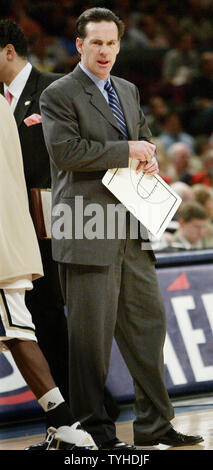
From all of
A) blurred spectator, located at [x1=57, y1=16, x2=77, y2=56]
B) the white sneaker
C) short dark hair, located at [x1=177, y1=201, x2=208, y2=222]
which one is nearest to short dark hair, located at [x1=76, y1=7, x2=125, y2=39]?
the white sneaker

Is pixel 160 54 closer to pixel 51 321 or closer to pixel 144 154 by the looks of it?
pixel 51 321

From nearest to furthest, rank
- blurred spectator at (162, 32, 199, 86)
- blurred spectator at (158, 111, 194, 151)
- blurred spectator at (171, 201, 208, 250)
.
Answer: blurred spectator at (171, 201, 208, 250) → blurred spectator at (158, 111, 194, 151) → blurred spectator at (162, 32, 199, 86)

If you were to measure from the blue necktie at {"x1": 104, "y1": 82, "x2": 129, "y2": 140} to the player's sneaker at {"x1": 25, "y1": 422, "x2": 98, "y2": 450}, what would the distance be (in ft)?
4.03

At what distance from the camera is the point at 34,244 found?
357 centimetres

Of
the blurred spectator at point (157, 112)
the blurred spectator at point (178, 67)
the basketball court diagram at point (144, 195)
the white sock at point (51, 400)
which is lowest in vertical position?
the white sock at point (51, 400)

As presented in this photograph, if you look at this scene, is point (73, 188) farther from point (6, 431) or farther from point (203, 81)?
point (203, 81)

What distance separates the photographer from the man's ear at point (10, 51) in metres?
3.96

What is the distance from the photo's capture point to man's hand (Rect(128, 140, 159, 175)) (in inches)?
140

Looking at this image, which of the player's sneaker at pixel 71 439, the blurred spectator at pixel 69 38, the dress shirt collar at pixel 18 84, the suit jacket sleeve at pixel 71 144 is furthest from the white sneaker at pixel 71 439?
the blurred spectator at pixel 69 38

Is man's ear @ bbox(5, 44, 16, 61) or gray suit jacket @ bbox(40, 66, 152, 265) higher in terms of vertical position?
man's ear @ bbox(5, 44, 16, 61)

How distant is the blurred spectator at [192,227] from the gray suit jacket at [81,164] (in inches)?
98.0

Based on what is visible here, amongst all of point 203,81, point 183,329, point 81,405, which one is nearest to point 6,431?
point 81,405

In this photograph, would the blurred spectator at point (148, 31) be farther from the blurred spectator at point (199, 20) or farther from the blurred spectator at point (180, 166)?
the blurred spectator at point (180, 166)

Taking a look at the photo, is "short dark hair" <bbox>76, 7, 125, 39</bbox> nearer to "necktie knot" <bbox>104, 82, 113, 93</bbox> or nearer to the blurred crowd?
"necktie knot" <bbox>104, 82, 113, 93</bbox>
